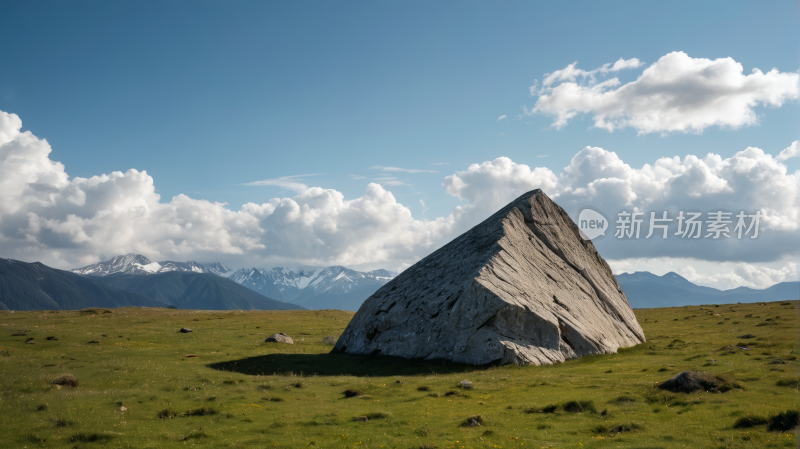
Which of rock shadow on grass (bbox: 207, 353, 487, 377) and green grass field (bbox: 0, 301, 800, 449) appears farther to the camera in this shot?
rock shadow on grass (bbox: 207, 353, 487, 377)

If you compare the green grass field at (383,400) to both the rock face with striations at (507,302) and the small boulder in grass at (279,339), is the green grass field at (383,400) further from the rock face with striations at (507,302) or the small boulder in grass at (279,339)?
the small boulder in grass at (279,339)

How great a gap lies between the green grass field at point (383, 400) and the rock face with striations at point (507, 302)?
191cm

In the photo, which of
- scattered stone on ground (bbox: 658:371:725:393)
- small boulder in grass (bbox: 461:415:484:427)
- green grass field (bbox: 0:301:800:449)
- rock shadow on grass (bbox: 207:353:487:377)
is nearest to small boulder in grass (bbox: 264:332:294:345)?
green grass field (bbox: 0:301:800:449)

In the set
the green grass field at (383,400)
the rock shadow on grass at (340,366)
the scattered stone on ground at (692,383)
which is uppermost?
the scattered stone on ground at (692,383)

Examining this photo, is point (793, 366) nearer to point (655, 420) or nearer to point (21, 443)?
point (655, 420)

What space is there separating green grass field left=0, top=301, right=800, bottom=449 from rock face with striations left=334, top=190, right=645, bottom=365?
1.91 metres

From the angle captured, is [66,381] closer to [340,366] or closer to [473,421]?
[340,366]

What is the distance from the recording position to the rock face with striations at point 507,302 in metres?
37.3

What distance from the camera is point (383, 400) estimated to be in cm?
2617

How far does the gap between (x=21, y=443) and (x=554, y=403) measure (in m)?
23.8

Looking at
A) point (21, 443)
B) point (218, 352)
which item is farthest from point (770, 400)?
point (218, 352)

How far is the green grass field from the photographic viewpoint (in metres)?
17.8

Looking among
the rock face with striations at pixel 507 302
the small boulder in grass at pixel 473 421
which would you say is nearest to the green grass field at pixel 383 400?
the small boulder in grass at pixel 473 421

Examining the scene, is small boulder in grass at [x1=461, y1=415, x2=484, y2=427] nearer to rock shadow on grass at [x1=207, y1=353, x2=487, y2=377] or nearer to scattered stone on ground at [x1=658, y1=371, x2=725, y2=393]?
scattered stone on ground at [x1=658, y1=371, x2=725, y2=393]
